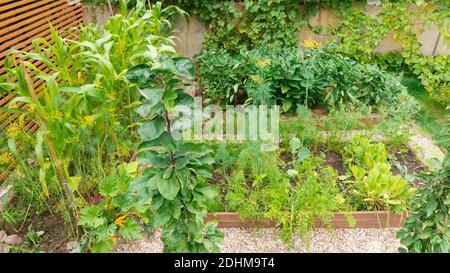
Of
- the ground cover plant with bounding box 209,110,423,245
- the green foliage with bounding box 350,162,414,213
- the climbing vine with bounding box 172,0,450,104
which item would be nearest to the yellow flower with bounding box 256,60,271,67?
the ground cover plant with bounding box 209,110,423,245

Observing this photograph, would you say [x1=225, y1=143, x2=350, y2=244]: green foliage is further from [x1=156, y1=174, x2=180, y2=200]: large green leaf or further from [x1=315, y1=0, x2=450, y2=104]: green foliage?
[x1=315, y1=0, x2=450, y2=104]: green foliage

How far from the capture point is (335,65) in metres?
3.25

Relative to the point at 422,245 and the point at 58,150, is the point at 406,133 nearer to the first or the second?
the point at 422,245

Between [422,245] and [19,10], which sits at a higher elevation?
[19,10]

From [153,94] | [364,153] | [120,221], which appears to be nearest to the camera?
[153,94]

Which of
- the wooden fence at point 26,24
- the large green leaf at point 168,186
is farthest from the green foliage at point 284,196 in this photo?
the wooden fence at point 26,24

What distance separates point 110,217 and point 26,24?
205 cm

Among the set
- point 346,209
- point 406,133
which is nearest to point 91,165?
point 346,209

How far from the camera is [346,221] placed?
7.06 ft

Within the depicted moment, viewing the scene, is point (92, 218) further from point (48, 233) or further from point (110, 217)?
point (48, 233)

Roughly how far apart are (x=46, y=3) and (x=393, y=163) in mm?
3393

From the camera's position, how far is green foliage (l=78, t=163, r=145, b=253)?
1860 mm

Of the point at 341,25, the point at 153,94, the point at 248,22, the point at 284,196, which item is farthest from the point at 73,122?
the point at 341,25

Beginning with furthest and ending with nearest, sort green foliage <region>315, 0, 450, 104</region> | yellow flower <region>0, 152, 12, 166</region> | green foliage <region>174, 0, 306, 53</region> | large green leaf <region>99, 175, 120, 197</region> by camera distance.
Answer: green foliage <region>174, 0, 306, 53</region> < green foliage <region>315, 0, 450, 104</region> < yellow flower <region>0, 152, 12, 166</region> < large green leaf <region>99, 175, 120, 197</region>
